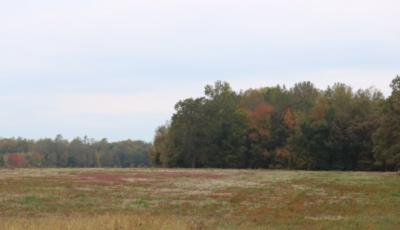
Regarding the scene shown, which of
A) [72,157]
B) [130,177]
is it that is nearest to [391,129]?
[130,177]

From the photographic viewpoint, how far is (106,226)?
54.9 ft

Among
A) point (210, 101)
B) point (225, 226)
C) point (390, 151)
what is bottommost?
point (225, 226)

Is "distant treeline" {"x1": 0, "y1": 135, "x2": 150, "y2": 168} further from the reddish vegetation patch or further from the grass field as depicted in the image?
the grass field

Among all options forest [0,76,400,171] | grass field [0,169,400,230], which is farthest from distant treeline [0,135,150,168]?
grass field [0,169,400,230]

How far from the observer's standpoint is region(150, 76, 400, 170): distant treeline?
320 feet

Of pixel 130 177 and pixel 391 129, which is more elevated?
pixel 391 129

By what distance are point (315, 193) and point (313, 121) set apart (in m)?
63.5

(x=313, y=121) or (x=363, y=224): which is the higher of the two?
(x=313, y=121)

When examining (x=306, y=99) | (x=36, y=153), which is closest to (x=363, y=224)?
(x=306, y=99)

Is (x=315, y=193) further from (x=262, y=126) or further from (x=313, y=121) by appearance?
(x=262, y=126)

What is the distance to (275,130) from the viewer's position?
112 metres

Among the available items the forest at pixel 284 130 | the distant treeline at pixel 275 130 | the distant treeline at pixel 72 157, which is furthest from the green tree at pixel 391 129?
the distant treeline at pixel 72 157

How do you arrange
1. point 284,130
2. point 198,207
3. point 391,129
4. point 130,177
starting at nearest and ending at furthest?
point 198,207
point 130,177
point 391,129
point 284,130

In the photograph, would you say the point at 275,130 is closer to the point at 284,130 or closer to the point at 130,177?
the point at 284,130
